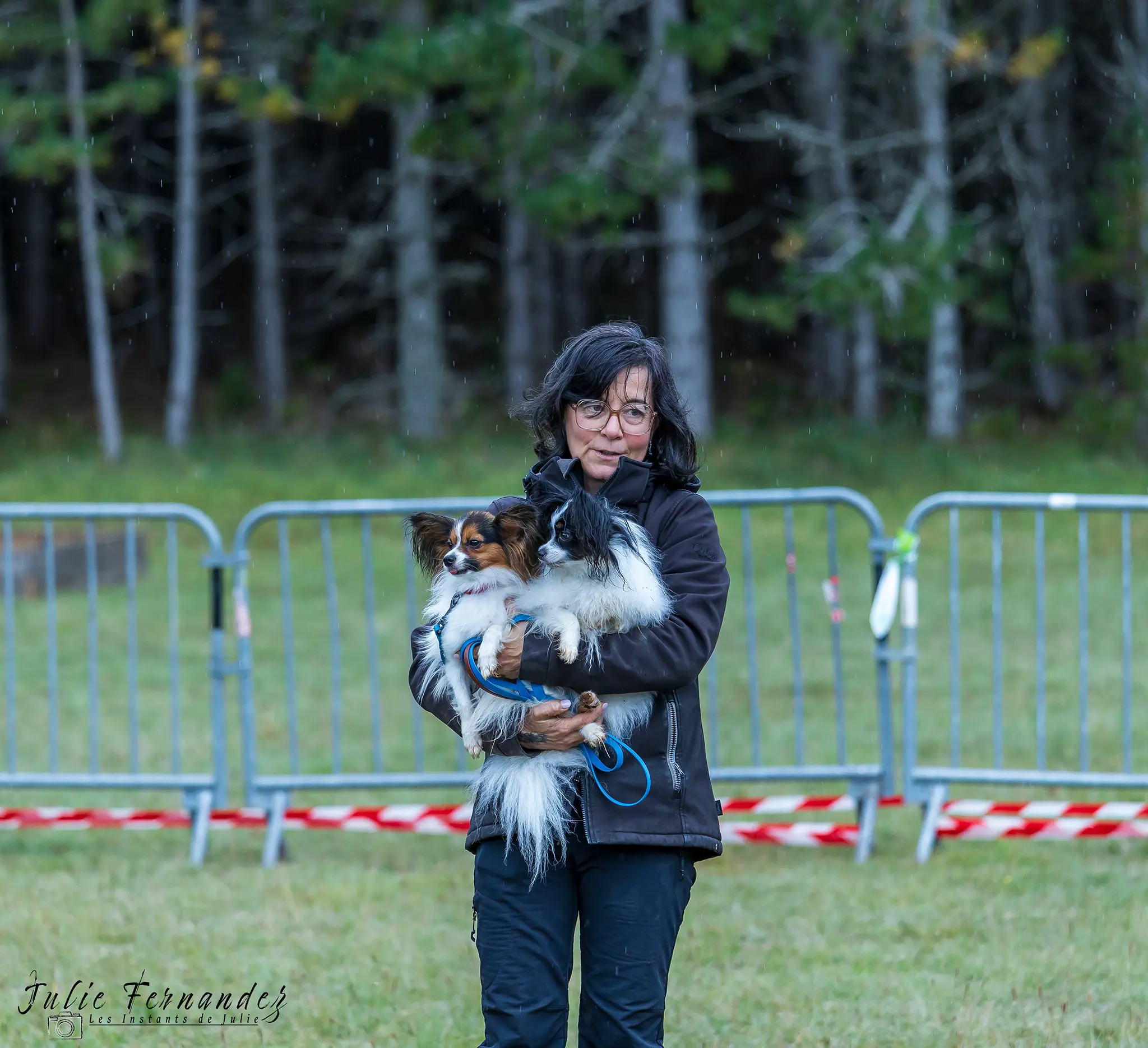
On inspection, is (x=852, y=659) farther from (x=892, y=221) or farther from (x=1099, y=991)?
(x=892, y=221)

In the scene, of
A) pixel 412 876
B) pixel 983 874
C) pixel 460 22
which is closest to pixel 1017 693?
pixel 983 874

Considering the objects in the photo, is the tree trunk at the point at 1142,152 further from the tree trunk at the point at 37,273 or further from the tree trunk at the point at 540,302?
the tree trunk at the point at 37,273

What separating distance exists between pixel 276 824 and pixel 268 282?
22749 millimetres

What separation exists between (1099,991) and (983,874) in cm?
129

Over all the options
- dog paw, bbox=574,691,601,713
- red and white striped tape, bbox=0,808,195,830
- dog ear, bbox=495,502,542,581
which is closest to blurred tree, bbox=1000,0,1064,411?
red and white striped tape, bbox=0,808,195,830

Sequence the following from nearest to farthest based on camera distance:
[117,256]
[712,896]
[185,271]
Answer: [712,896] → [117,256] → [185,271]

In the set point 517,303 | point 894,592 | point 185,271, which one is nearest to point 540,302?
point 517,303

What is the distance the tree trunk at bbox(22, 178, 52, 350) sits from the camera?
33.7m

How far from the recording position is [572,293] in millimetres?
31766

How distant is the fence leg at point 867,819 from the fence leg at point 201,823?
2.86 metres

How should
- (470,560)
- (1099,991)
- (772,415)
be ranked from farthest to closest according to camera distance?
1. (772,415)
2. (1099,991)
3. (470,560)

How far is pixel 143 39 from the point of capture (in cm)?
2794

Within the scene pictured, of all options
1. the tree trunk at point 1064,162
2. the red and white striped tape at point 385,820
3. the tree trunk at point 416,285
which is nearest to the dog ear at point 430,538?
the red and white striped tape at point 385,820

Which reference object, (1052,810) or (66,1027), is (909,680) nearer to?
(1052,810)
